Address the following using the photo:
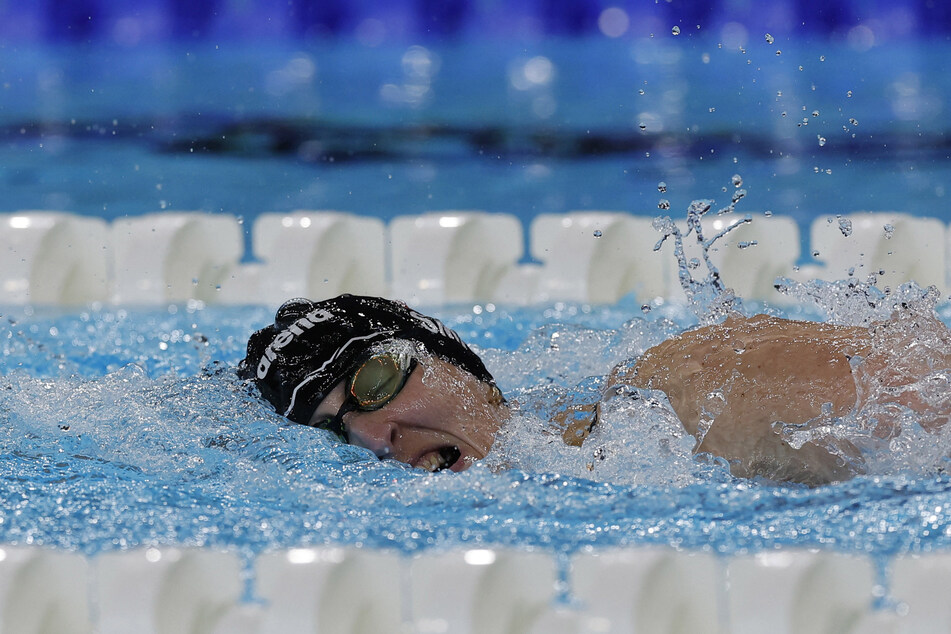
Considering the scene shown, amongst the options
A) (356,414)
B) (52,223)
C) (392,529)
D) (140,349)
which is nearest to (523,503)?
(392,529)

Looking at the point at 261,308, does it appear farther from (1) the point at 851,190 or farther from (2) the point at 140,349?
(1) the point at 851,190

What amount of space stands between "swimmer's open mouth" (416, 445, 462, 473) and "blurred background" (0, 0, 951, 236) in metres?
3.63

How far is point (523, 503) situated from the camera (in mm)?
1596

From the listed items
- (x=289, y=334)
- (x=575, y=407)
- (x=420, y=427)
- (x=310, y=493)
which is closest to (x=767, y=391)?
(x=575, y=407)

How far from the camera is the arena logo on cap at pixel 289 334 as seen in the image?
1971 millimetres

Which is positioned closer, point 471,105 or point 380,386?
point 380,386

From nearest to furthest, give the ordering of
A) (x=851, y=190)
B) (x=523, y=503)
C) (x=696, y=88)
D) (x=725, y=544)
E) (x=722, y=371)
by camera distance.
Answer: (x=725, y=544)
(x=523, y=503)
(x=722, y=371)
(x=851, y=190)
(x=696, y=88)

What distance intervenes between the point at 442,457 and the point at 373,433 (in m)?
0.12

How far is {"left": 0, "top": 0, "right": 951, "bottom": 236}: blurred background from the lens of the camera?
18.6 ft

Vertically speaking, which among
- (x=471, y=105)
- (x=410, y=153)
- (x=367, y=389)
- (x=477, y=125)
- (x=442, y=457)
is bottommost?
(x=442, y=457)

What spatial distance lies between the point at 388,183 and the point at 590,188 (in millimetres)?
1016

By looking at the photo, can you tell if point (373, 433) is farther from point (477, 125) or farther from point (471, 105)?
point (471, 105)

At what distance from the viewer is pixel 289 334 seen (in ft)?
6.52

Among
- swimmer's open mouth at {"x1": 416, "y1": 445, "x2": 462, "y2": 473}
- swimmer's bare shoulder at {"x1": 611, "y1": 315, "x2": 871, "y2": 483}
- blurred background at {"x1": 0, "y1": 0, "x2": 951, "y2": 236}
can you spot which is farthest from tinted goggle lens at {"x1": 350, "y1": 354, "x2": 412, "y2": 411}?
blurred background at {"x1": 0, "y1": 0, "x2": 951, "y2": 236}
